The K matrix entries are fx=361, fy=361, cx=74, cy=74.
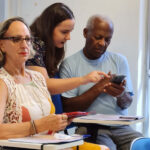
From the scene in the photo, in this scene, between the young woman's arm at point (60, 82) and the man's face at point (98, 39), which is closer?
the young woman's arm at point (60, 82)

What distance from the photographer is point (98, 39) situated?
2891 mm

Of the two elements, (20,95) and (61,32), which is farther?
(61,32)

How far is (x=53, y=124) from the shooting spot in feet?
5.76

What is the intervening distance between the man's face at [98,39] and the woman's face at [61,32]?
33cm

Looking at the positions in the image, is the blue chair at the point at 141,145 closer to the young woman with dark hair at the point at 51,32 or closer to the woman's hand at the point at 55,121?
the woman's hand at the point at 55,121

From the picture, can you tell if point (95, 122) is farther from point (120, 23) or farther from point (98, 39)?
point (120, 23)

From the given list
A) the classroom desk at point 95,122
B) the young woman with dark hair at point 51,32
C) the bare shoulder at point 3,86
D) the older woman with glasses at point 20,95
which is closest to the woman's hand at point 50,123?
the older woman with glasses at point 20,95

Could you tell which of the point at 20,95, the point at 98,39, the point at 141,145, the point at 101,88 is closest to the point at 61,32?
the point at 98,39

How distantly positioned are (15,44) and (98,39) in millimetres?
1096

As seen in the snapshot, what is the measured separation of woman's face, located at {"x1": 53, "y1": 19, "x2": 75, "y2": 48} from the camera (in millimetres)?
2580

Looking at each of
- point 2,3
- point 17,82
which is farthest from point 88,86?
point 2,3

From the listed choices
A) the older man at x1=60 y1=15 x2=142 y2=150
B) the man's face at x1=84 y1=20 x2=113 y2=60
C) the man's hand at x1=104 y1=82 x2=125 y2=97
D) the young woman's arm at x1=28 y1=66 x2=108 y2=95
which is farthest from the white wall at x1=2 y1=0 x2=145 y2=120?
the young woman's arm at x1=28 y1=66 x2=108 y2=95

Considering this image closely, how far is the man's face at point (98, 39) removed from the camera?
9.44 ft

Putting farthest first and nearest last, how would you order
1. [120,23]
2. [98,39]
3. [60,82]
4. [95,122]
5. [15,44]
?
[120,23], [98,39], [60,82], [95,122], [15,44]
